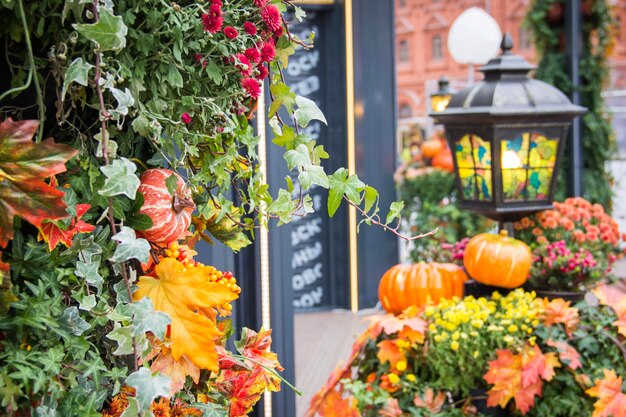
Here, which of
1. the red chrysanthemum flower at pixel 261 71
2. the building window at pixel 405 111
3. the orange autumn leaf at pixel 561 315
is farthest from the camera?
the building window at pixel 405 111

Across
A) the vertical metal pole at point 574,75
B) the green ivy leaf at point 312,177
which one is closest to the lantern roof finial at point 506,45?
the green ivy leaf at point 312,177

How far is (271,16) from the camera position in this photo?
106cm

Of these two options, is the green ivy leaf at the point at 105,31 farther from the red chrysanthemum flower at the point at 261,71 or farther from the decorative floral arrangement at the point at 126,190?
the red chrysanthemum flower at the point at 261,71

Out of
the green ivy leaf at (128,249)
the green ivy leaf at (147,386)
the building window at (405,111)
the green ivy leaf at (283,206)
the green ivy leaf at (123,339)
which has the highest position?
the building window at (405,111)

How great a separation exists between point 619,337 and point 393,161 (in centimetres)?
469

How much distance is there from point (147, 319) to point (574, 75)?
25.5 ft

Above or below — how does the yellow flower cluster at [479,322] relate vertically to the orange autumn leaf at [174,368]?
below

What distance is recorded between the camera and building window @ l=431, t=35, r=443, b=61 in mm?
24500

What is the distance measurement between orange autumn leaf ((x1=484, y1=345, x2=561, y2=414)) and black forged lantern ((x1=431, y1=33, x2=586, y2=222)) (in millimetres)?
605

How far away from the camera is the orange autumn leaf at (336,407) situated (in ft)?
8.63

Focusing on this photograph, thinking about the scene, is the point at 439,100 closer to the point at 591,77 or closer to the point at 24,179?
the point at 591,77

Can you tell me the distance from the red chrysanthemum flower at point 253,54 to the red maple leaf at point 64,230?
11.2 inches

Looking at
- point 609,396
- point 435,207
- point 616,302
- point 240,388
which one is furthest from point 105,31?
point 435,207

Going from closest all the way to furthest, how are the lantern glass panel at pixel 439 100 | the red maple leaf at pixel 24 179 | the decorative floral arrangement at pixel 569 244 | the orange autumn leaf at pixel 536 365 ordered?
1. the red maple leaf at pixel 24 179
2. the orange autumn leaf at pixel 536 365
3. the decorative floral arrangement at pixel 569 244
4. the lantern glass panel at pixel 439 100
